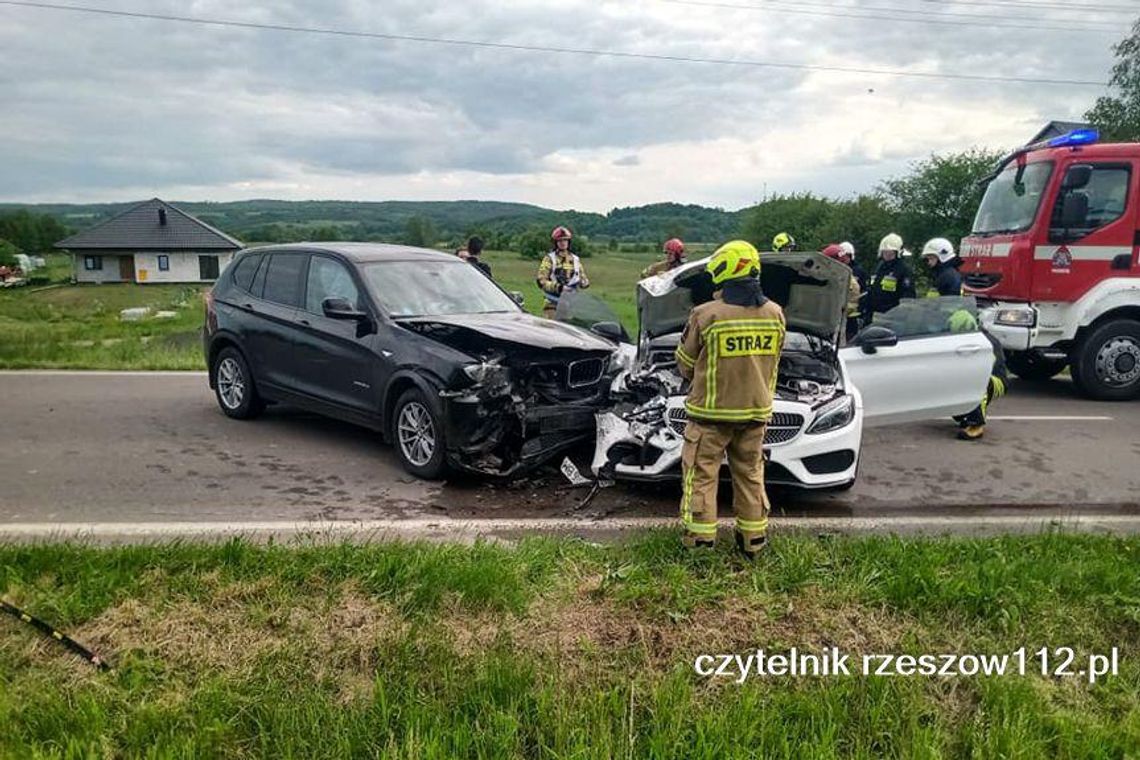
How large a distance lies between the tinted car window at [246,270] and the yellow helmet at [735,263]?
5104 mm

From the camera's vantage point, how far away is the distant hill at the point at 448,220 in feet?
143

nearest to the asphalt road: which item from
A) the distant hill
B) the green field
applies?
the green field

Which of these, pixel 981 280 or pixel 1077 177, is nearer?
Answer: pixel 1077 177

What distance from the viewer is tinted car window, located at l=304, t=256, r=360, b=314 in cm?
697

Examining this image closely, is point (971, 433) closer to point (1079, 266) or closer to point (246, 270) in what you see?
point (1079, 266)

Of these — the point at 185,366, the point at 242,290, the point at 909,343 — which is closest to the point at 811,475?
the point at 909,343

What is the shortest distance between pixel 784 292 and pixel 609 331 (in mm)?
1624

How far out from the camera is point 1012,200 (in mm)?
10156

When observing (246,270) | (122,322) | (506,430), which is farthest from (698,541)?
(122,322)

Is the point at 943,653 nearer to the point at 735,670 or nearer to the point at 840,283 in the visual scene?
the point at 735,670

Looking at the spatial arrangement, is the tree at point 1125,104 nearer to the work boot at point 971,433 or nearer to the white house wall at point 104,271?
the work boot at point 971,433

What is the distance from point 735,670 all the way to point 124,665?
8.48ft

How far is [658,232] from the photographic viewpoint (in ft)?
160

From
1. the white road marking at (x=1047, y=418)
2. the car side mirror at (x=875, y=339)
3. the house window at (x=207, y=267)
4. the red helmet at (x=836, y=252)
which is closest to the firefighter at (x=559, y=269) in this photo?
A: the red helmet at (x=836, y=252)
